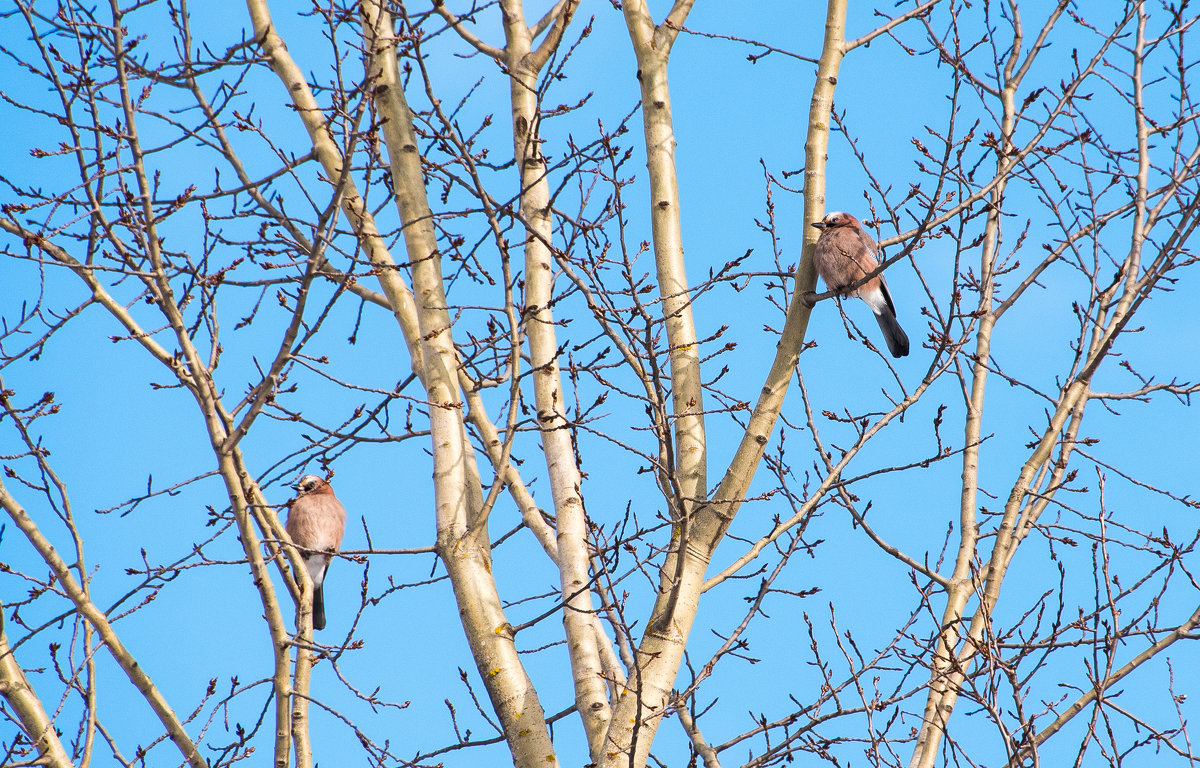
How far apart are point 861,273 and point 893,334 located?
59 cm

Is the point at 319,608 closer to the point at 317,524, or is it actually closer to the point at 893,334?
the point at 317,524

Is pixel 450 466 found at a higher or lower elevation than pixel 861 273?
lower

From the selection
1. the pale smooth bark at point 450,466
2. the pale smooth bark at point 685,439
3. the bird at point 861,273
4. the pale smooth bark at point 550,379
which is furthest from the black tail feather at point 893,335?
the pale smooth bark at point 450,466

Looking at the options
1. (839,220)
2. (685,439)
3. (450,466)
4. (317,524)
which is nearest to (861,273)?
(839,220)

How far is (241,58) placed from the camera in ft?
13.9

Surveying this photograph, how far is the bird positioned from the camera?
4945mm

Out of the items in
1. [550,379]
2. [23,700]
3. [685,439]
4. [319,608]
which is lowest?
[23,700]

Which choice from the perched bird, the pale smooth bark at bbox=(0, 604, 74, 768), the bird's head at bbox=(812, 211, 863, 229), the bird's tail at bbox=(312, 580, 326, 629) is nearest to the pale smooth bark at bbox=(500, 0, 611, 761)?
the bird's head at bbox=(812, 211, 863, 229)

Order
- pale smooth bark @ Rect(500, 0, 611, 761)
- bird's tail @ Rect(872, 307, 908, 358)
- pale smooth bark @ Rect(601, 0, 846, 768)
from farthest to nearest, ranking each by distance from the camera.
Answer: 1. bird's tail @ Rect(872, 307, 908, 358)
2. pale smooth bark @ Rect(500, 0, 611, 761)
3. pale smooth bark @ Rect(601, 0, 846, 768)

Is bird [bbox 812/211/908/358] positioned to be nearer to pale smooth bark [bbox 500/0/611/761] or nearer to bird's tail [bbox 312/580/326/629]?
pale smooth bark [bbox 500/0/611/761]

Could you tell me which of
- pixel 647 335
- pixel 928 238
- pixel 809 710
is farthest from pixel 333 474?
pixel 928 238

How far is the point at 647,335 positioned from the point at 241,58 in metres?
2.17

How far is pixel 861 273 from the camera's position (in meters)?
5.13

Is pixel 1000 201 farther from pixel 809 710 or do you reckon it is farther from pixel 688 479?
pixel 809 710
